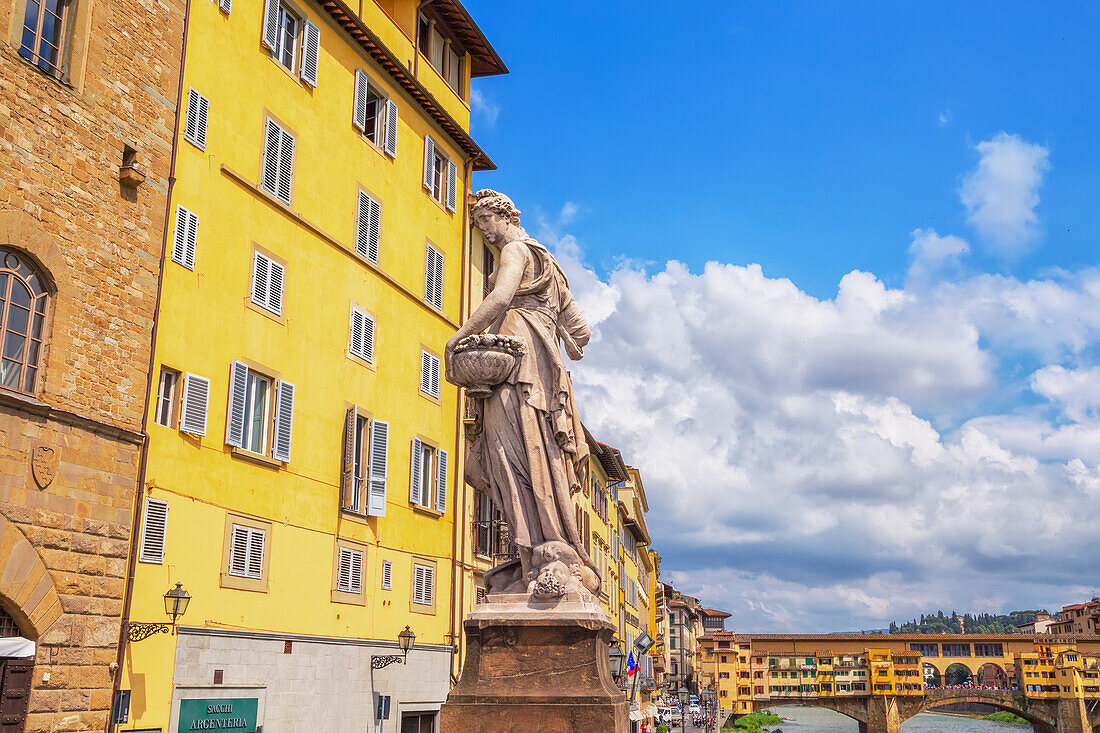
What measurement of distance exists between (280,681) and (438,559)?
6.56 m

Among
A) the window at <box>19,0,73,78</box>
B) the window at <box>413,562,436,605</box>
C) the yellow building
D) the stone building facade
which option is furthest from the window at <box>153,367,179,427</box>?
the window at <box>413,562,436,605</box>

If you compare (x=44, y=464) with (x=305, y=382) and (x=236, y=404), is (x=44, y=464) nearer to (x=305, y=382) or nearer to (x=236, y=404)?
(x=236, y=404)

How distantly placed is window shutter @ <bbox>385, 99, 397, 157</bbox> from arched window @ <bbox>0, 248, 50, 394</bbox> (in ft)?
37.5

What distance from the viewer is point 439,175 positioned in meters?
26.9

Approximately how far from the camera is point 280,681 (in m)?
18.0

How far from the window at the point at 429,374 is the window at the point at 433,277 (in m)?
1.39

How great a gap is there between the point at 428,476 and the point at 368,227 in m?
5.92

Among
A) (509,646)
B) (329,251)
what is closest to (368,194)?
(329,251)

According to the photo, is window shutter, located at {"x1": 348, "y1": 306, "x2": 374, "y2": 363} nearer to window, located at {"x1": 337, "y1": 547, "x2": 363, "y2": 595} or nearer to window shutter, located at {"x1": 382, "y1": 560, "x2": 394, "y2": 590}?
window, located at {"x1": 337, "y1": 547, "x2": 363, "y2": 595}

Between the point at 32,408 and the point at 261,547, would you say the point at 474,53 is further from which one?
the point at 32,408

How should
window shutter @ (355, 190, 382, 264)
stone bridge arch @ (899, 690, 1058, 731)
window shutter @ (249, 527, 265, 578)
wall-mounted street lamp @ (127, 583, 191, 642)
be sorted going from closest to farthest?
1. wall-mounted street lamp @ (127, 583, 191, 642)
2. window shutter @ (249, 527, 265, 578)
3. window shutter @ (355, 190, 382, 264)
4. stone bridge arch @ (899, 690, 1058, 731)

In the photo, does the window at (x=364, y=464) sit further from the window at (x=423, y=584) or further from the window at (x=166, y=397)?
the window at (x=166, y=397)

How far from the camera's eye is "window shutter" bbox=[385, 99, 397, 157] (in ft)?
79.0

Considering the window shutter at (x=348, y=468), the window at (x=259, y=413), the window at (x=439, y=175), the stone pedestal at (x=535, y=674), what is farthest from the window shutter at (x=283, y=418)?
the stone pedestal at (x=535, y=674)
